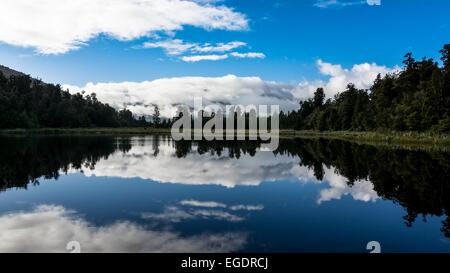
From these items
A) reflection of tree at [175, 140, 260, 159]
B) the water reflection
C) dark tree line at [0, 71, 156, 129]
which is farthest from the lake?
dark tree line at [0, 71, 156, 129]

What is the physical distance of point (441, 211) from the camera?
53.5 ft

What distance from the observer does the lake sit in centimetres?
1202

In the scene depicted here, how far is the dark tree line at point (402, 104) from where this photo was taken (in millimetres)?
68375

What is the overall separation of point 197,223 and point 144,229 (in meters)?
1.92

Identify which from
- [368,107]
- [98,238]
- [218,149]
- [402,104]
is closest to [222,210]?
[98,238]

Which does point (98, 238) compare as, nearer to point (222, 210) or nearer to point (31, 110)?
point (222, 210)

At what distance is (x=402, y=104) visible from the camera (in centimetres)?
8056

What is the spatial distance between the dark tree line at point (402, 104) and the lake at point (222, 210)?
4367 centimetres

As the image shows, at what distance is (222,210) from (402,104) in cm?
7404

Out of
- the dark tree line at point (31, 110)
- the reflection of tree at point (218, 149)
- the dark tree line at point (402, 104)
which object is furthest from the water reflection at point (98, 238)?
the dark tree line at point (31, 110)

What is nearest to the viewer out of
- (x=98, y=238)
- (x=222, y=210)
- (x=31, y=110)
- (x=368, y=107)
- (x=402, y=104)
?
(x=98, y=238)
